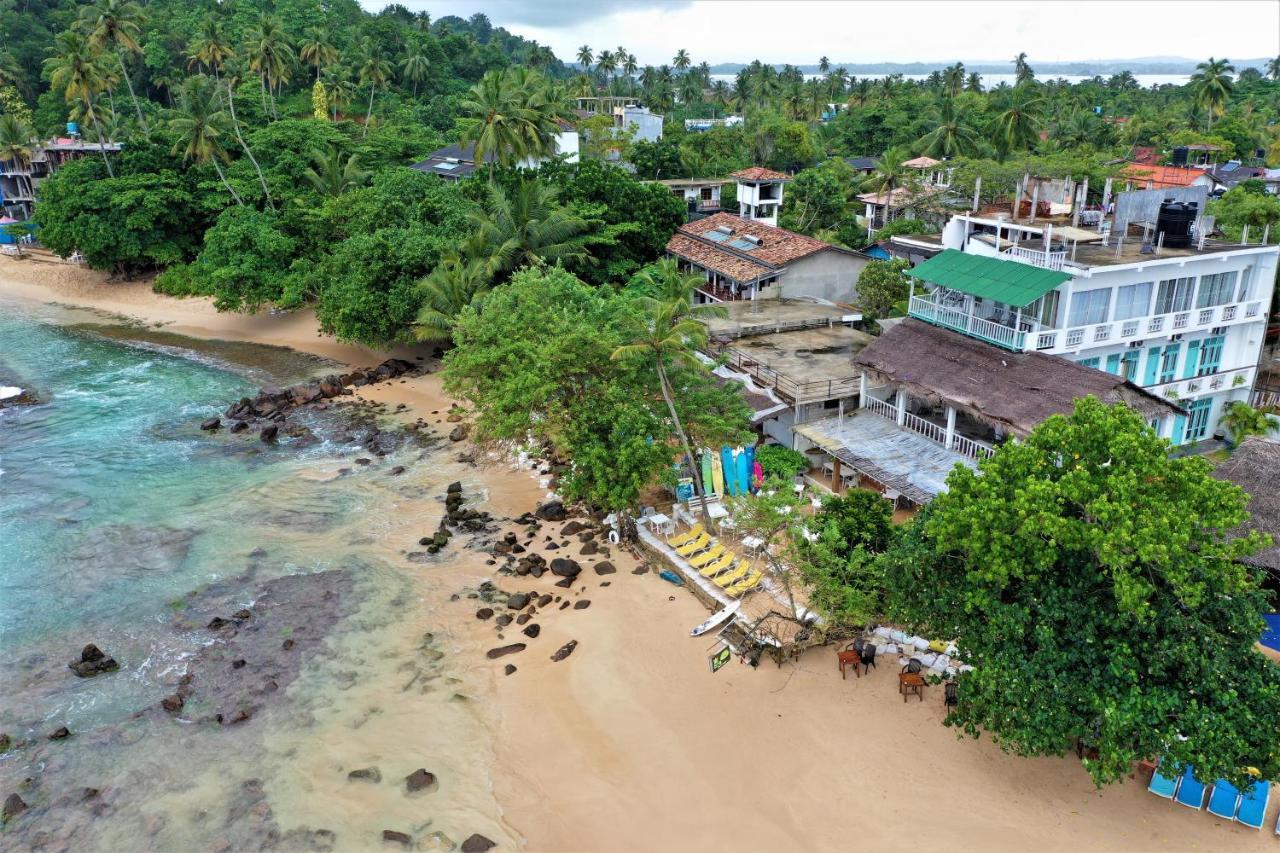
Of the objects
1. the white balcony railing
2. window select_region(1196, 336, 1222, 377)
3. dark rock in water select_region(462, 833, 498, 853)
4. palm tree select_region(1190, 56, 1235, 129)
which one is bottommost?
dark rock in water select_region(462, 833, 498, 853)

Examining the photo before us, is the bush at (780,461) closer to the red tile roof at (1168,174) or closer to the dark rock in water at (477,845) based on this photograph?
the dark rock in water at (477,845)

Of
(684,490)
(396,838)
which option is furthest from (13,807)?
(684,490)

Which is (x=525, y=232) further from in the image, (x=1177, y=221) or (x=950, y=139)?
(x=950, y=139)

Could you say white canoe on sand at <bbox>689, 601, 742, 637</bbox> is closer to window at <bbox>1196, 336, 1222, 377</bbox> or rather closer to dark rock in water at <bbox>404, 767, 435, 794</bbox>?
dark rock in water at <bbox>404, 767, 435, 794</bbox>

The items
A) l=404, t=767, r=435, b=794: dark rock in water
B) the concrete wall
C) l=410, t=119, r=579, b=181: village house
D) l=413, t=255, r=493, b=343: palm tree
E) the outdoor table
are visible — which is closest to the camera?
l=404, t=767, r=435, b=794: dark rock in water

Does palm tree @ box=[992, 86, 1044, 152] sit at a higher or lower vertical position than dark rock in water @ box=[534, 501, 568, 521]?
higher

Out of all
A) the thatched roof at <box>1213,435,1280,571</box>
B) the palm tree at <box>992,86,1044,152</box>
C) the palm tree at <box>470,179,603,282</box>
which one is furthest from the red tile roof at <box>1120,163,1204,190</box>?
the thatched roof at <box>1213,435,1280,571</box>

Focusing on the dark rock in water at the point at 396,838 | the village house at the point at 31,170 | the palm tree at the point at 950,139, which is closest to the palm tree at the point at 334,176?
the village house at the point at 31,170
